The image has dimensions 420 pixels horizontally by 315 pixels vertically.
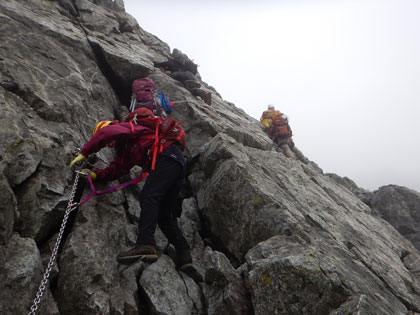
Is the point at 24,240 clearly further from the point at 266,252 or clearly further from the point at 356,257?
the point at 356,257

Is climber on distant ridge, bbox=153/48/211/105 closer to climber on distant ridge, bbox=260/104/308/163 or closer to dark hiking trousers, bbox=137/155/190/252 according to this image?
climber on distant ridge, bbox=260/104/308/163

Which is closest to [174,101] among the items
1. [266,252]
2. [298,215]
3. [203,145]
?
[203,145]

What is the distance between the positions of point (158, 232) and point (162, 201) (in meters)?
1.18

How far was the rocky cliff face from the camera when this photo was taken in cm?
455

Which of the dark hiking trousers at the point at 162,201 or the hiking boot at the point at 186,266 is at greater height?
the dark hiking trousers at the point at 162,201

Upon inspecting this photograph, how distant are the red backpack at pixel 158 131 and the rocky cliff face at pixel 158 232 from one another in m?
1.68

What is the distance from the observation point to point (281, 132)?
16.9 meters

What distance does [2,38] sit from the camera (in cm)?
761

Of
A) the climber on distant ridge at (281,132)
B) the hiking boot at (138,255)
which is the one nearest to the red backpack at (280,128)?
the climber on distant ridge at (281,132)

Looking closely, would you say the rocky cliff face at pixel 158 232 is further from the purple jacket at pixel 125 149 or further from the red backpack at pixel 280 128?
the red backpack at pixel 280 128

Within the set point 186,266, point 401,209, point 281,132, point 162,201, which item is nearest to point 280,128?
point 281,132

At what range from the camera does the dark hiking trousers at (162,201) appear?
5.65 m

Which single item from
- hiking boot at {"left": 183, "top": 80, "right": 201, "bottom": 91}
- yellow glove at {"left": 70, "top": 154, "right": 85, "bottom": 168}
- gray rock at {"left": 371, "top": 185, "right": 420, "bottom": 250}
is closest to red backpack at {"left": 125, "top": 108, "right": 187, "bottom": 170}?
yellow glove at {"left": 70, "top": 154, "right": 85, "bottom": 168}

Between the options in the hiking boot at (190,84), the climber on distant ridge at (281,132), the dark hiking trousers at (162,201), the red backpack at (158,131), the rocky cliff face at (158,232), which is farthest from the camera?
the climber on distant ridge at (281,132)
